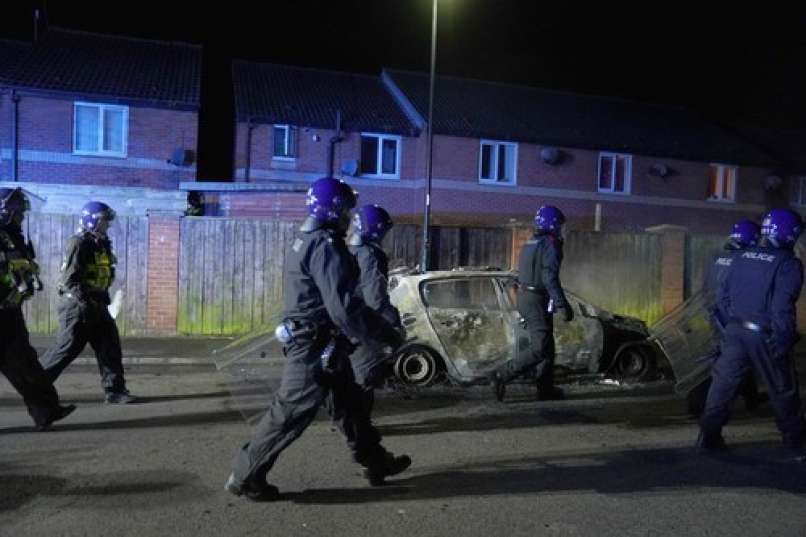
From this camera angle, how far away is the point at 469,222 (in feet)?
75.1

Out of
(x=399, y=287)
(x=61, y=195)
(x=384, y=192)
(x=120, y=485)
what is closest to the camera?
(x=120, y=485)

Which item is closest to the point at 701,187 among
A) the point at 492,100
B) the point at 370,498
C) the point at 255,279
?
the point at 492,100

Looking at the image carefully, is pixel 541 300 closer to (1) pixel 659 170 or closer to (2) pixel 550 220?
(2) pixel 550 220

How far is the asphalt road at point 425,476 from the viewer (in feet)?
13.8

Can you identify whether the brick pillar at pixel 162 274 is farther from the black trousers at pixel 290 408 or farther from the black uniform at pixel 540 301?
the black trousers at pixel 290 408

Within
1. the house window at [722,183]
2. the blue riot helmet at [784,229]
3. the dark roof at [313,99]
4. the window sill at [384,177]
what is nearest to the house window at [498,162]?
the dark roof at [313,99]

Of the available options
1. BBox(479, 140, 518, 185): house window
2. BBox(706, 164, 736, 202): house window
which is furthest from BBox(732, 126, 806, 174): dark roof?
BBox(479, 140, 518, 185): house window

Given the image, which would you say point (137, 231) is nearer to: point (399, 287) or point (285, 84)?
point (399, 287)

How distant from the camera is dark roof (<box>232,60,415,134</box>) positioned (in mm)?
21281

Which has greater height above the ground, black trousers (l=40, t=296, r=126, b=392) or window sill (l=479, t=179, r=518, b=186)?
window sill (l=479, t=179, r=518, b=186)

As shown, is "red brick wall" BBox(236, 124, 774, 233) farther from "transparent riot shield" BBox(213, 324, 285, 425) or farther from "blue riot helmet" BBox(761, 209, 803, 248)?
"blue riot helmet" BBox(761, 209, 803, 248)

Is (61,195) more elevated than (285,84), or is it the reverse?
(285,84)

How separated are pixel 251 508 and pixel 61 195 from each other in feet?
43.6

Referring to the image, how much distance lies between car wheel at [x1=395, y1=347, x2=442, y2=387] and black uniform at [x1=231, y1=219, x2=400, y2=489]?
11.9ft
